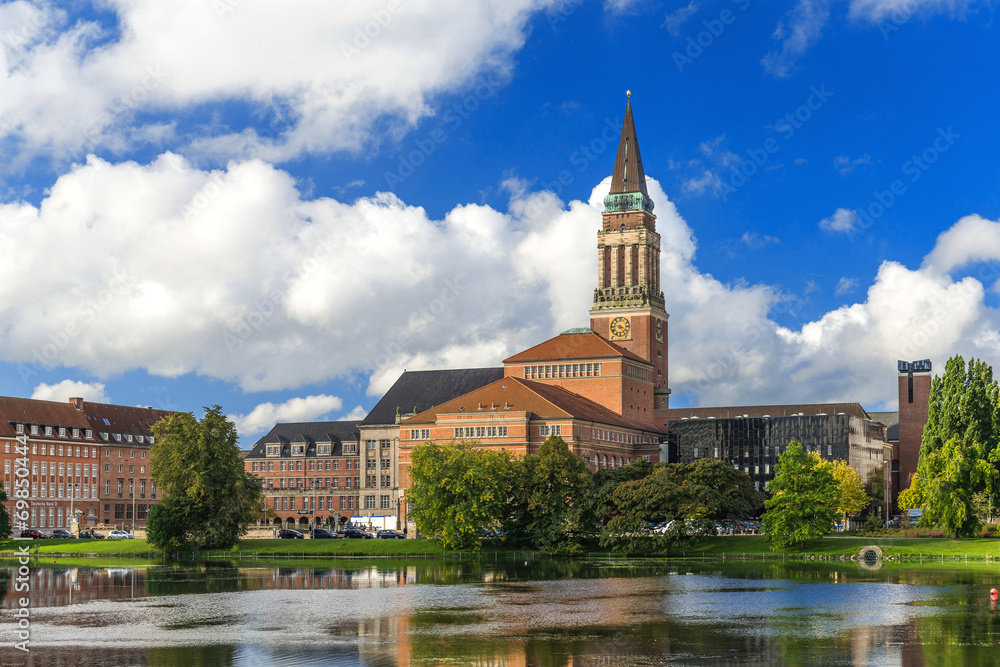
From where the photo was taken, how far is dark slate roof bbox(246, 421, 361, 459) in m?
186

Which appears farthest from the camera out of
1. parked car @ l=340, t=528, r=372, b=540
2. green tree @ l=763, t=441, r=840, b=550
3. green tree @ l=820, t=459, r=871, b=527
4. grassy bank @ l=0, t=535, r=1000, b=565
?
green tree @ l=820, t=459, r=871, b=527

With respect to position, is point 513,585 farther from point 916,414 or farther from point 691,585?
point 916,414

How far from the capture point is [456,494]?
10025 centimetres

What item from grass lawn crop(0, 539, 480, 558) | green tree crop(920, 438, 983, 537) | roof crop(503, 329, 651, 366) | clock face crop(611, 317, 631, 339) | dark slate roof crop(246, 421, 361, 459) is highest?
clock face crop(611, 317, 631, 339)

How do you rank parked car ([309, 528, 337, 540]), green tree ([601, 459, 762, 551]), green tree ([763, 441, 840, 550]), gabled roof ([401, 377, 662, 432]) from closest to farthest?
green tree ([763, 441, 840, 550]), green tree ([601, 459, 762, 551]), parked car ([309, 528, 337, 540]), gabled roof ([401, 377, 662, 432])

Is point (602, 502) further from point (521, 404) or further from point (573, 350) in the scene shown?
point (573, 350)

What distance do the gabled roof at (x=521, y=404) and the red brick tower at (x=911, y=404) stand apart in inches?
1920

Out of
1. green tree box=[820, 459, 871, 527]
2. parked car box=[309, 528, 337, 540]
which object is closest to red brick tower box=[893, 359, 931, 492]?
green tree box=[820, 459, 871, 527]

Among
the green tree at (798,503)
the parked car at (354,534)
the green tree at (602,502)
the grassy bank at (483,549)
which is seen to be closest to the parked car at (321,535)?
the parked car at (354,534)

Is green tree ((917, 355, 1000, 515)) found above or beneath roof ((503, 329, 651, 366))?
beneath

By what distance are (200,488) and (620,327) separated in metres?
87.7

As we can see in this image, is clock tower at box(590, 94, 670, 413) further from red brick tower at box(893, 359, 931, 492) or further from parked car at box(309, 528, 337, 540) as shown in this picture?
parked car at box(309, 528, 337, 540)

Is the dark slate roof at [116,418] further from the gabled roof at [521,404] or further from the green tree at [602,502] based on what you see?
the green tree at [602,502]

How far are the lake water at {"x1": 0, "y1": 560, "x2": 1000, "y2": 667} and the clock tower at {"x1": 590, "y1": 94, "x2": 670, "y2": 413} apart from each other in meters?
100
